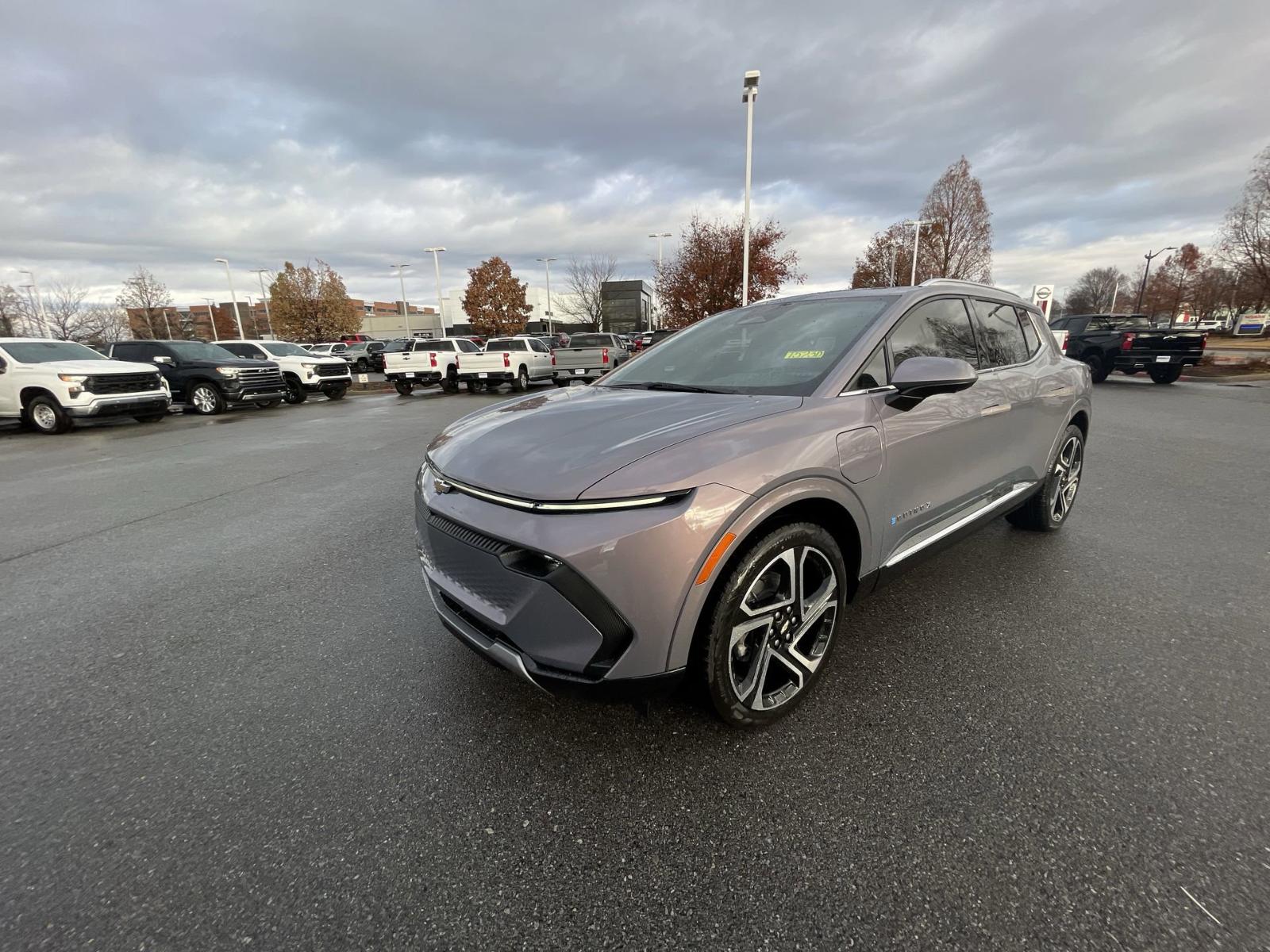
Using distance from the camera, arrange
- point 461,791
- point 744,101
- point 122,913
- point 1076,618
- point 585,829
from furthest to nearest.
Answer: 1. point 744,101
2. point 1076,618
3. point 461,791
4. point 585,829
5. point 122,913

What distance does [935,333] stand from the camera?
3.01m

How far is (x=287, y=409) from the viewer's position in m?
15.7

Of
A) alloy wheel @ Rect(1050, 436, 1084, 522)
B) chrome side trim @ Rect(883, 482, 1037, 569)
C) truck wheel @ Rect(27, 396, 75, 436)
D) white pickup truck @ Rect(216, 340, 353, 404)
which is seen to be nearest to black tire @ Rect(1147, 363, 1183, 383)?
alloy wheel @ Rect(1050, 436, 1084, 522)

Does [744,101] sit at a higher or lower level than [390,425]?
higher

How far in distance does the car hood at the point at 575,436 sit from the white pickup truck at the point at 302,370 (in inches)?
675

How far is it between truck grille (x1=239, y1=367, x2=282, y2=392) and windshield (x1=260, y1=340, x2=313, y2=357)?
2942mm

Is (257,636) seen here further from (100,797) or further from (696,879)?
(696,879)

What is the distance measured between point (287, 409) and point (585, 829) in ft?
55.6

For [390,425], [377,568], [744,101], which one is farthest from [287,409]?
[744,101]

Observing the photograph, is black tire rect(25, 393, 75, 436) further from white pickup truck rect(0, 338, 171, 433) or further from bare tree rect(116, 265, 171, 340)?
bare tree rect(116, 265, 171, 340)

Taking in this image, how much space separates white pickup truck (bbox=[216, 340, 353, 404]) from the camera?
1719cm

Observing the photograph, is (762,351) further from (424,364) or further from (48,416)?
(424,364)

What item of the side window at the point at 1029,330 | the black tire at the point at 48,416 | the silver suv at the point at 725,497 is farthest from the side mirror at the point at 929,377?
the black tire at the point at 48,416

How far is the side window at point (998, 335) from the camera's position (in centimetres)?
340
